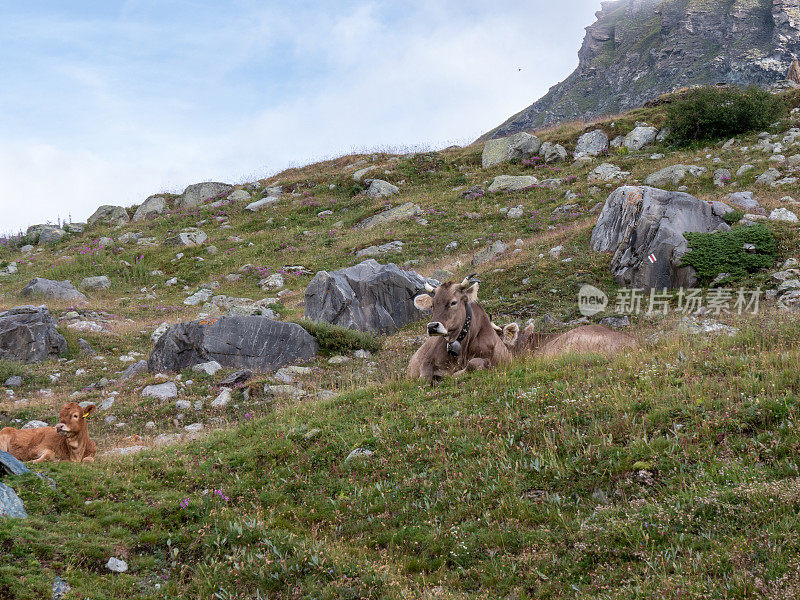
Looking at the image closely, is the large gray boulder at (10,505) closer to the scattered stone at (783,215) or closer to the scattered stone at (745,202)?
the scattered stone at (783,215)

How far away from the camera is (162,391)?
14.5 metres

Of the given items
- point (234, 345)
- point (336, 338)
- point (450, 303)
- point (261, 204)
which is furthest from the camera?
point (261, 204)

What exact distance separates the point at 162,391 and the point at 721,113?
36.2m

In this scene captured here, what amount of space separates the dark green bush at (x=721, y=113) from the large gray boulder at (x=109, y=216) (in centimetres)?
4581

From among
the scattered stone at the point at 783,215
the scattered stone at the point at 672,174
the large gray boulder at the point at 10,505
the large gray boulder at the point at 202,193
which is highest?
the large gray boulder at the point at 202,193

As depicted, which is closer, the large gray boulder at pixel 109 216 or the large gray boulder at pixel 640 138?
the large gray boulder at pixel 640 138

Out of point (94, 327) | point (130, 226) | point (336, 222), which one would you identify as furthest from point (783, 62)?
point (94, 327)

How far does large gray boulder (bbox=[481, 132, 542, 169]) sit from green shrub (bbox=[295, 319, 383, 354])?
28531mm

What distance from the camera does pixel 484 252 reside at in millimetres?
26828

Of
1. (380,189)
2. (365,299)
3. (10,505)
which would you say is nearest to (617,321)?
(365,299)

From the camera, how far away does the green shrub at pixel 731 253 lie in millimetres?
17125

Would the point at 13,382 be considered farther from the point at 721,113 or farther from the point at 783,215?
the point at 721,113

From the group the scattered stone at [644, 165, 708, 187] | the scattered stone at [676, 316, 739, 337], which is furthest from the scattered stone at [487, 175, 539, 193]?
the scattered stone at [676, 316, 739, 337]

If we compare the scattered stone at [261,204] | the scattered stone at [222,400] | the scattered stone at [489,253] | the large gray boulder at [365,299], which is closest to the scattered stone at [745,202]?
the scattered stone at [489,253]
